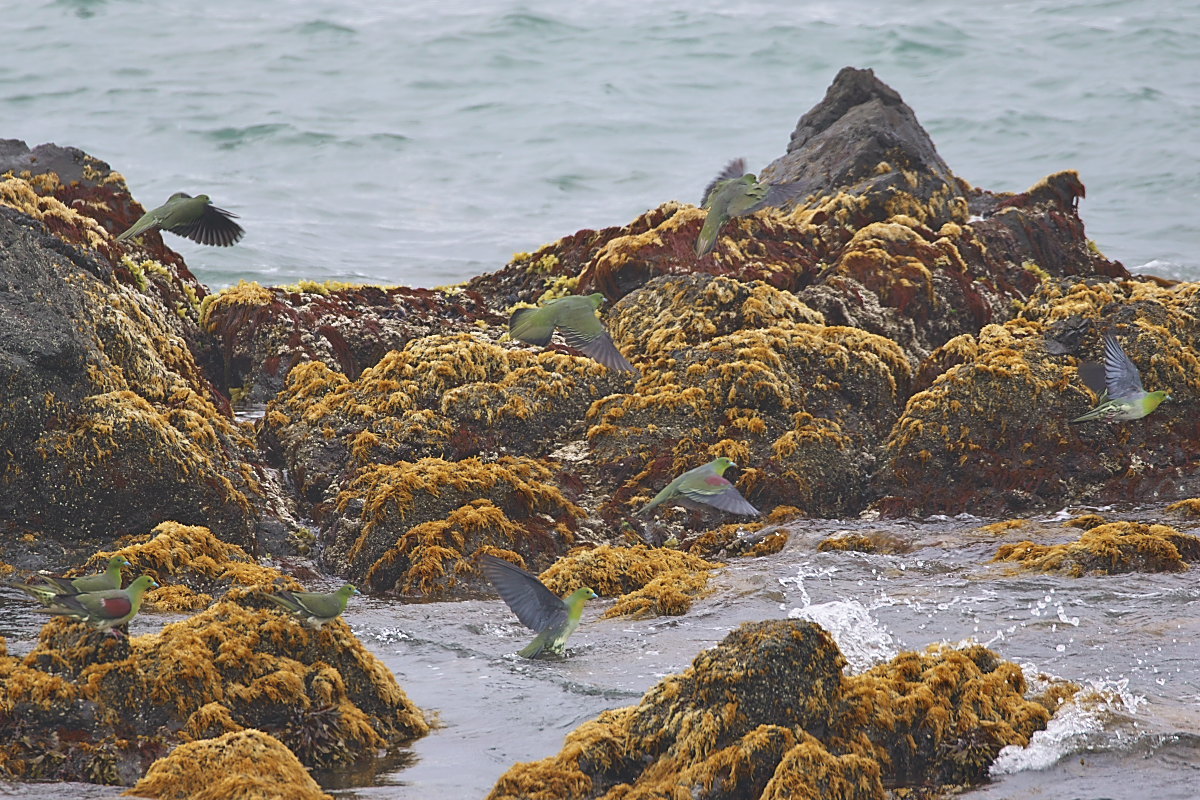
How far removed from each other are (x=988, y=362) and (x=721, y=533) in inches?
105

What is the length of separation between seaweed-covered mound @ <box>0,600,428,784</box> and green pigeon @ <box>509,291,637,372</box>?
359 cm

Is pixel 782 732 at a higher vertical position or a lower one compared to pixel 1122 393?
lower

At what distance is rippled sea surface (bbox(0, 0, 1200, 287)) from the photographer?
2456 cm

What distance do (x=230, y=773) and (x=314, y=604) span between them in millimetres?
1163

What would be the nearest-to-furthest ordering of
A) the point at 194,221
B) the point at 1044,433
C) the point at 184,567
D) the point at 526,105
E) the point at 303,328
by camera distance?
1. the point at 184,567
2. the point at 194,221
3. the point at 1044,433
4. the point at 303,328
5. the point at 526,105

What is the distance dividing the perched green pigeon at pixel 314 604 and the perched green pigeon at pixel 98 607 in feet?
2.16

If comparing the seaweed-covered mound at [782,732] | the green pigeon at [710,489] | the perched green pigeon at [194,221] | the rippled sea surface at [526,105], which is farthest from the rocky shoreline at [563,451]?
the rippled sea surface at [526,105]

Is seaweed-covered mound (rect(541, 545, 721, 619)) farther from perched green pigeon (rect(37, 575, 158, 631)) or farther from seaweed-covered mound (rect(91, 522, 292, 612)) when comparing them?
perched green pigeon (rect(37, 575, 158, 631))

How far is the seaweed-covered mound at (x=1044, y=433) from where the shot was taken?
369 inches

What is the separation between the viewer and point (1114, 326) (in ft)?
33.6

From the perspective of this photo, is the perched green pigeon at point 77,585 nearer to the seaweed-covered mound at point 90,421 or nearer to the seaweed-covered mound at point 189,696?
the seaweed-covered mound at point 189,696

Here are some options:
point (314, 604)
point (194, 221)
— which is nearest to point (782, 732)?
point (314, 604)

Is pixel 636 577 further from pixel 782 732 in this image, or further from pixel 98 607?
pixel 98 607

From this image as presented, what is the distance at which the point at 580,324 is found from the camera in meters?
9.00
